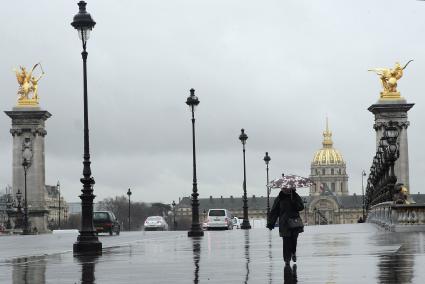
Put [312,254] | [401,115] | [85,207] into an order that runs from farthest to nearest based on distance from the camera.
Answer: [401,115]
[85,207]
[312,254]

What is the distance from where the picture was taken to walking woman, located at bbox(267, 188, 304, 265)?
18.9 meters

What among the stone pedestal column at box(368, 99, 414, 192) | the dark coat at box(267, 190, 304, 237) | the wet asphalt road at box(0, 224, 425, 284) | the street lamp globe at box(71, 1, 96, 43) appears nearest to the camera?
the wet asphalt road at box(0, 224, 425, 284)

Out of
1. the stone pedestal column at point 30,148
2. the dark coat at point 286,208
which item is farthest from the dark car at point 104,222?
the stone pedestal column at point 30,148

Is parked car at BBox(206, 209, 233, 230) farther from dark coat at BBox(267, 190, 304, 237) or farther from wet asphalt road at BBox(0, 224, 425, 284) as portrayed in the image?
dark coat at BBox(267, 190, 304, 237)

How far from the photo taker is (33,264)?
22.5m

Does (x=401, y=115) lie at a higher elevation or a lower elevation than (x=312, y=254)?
higher

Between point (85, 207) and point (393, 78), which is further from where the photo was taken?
point (393, 78)

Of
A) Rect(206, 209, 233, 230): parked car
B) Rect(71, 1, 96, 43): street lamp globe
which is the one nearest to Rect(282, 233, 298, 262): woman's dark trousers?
Rect(71, 1, 96, 43): street lamp globe

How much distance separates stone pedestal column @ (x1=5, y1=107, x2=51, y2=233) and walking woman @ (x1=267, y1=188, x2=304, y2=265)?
290 ft

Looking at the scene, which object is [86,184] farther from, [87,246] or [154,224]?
[154,224]

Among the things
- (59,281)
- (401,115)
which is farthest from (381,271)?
(401,115)

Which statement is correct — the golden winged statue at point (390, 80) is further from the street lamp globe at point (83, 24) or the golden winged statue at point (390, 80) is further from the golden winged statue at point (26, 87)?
the street lamp globe at point (83, 24)

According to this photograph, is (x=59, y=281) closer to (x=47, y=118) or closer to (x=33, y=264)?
(x=33, y=264)

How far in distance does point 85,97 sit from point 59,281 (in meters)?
12.7
